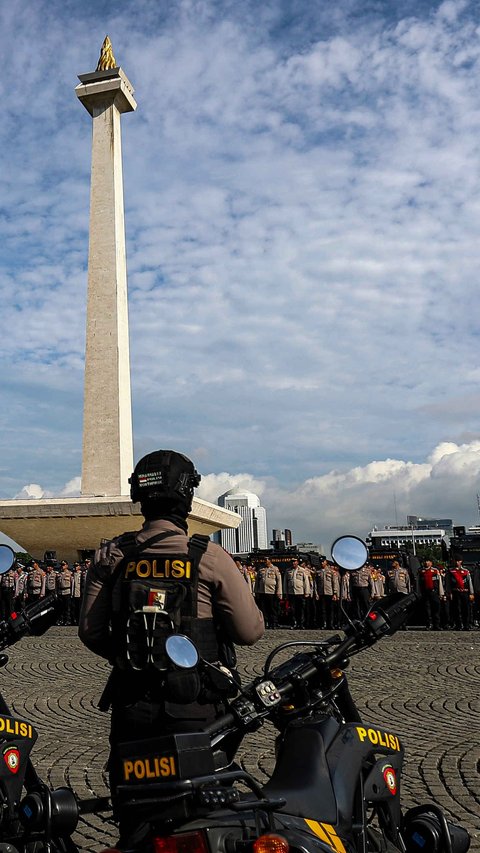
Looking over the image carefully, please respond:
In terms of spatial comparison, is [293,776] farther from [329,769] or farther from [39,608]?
[39,608]

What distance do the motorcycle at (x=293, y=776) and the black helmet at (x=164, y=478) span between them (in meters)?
0.58

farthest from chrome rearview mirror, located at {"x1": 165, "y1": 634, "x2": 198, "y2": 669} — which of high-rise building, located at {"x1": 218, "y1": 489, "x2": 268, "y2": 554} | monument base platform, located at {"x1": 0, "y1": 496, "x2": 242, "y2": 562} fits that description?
high-rise building, located at {"x1": 218, "y1": 489, "x2": 268, "y2": 554}

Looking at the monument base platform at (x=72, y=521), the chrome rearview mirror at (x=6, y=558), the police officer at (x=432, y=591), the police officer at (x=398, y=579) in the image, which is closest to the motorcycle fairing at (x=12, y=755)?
the chrome rearview mirror at (x=6, y=558)

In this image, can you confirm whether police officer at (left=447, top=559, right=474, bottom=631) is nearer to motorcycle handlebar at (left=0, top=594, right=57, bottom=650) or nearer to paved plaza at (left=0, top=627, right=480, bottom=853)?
paved plaza at (left=0, top=627, right=480, bottom=853)

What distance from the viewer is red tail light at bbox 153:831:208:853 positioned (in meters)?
1.98

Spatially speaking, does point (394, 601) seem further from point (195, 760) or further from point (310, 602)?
point (310, 602)

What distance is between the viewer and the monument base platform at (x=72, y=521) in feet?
79.8

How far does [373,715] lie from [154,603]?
4.95 metres

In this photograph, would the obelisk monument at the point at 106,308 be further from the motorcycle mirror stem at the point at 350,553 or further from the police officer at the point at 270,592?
the motorcycle mirror stem at the point at 350,553

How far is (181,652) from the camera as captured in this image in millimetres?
2174

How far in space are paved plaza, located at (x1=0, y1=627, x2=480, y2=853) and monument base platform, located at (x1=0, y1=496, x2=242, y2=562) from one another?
1051 centimetres

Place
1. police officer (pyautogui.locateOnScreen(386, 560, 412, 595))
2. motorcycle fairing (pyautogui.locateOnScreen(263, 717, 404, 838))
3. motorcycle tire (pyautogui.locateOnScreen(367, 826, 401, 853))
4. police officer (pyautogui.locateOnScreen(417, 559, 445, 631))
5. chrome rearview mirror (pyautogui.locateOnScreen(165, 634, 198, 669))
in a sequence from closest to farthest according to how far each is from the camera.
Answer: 1. chrome rearview mirror (pyautogui.locateOnScreen(165, 634, 198, 669))
2. motorcycle fairing (pyautogui.locateOnScreen(263, 717, 404, 838))
3. motorcycle tire (pyautogui.locateOnScreen(367, 826, 401, 853))
4. police officer (pyautogui.locateOnScreen(417, 559, 445, 631))
5. police officer (pyautogui.locateOnScreen(386, 560, 412, 595))

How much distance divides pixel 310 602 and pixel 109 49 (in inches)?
769

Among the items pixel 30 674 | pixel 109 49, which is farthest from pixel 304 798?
pixel 109 49
